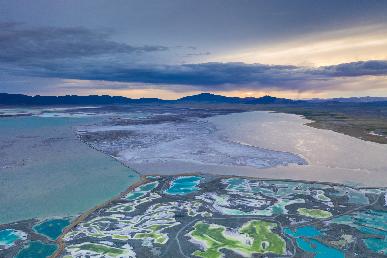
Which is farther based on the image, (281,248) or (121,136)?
(121,136)

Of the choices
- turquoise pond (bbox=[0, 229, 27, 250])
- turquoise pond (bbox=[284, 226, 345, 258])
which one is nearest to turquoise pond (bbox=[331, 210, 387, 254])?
turquoise pond (bbox=[284, 226, 345, 258])

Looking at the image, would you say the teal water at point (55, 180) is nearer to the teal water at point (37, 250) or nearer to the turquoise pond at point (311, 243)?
the teal water at point (37, 250)

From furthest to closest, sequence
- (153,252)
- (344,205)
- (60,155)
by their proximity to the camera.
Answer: (60,155)
(344,205)
(153,252)

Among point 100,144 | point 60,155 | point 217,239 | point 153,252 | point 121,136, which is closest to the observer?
point 153,252

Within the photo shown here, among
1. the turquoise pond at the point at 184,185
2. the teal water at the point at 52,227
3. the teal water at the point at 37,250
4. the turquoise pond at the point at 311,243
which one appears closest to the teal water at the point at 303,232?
the turquoise pond at the point at 311,243

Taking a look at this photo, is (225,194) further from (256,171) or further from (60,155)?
(60,155)

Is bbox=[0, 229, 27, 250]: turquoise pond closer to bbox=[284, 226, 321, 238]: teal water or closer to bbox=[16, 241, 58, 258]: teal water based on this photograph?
bbox=[16, 241, 58, 258]: teal water

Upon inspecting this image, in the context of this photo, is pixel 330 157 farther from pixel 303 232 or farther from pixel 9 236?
pixel 9 236

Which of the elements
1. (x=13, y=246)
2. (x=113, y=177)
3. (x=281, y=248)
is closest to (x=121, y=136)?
(x=113, y=177)
